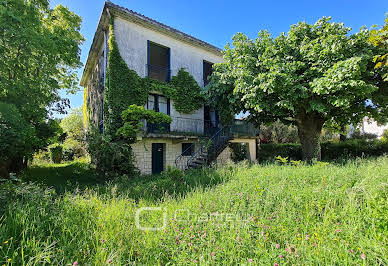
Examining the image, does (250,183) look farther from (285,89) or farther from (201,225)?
(285,89)

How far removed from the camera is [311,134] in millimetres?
10070

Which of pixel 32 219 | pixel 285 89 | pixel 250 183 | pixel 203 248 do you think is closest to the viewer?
pixel 203 248

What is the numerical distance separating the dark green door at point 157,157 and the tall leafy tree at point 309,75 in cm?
492

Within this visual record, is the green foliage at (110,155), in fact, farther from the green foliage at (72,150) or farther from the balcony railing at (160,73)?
the green foliage at (72,150)

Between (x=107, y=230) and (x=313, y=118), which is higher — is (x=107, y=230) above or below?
below

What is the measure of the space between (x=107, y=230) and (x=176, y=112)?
9.72 meters

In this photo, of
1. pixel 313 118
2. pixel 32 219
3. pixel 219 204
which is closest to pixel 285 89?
pixel 313 118

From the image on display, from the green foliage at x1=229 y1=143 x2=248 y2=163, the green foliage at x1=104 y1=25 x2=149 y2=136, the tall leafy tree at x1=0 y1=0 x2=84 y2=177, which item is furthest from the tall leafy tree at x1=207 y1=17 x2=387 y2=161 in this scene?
the tall leafy tree at x1=0 y1=0 x2=84 y2=177

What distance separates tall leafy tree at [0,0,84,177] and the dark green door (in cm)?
524

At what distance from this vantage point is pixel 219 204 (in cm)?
380

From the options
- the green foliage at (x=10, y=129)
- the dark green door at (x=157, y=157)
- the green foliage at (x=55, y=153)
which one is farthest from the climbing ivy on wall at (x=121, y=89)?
the green foliage at (x=55, y=153)

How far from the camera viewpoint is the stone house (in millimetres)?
10469

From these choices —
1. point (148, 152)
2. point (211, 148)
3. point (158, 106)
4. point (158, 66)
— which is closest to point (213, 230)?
point (211, 148)

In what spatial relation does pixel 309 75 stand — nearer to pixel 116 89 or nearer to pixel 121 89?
pixel 121 89
